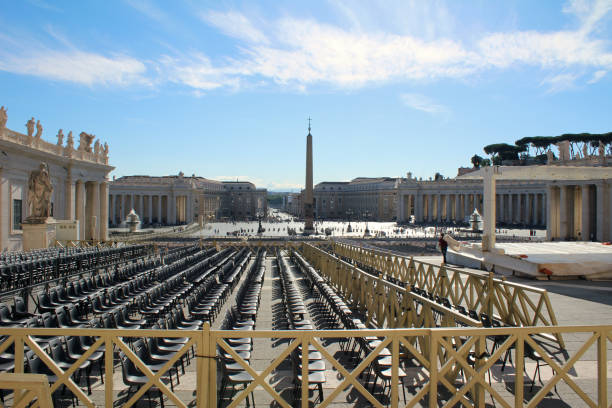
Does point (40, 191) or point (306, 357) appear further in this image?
point (40, 191)

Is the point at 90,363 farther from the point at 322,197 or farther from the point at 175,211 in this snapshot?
the point at 322,197

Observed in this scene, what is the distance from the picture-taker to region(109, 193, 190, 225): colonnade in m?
111

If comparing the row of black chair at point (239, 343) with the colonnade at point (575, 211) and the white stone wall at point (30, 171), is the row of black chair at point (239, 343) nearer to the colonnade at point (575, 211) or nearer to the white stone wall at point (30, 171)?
the white stone wall at point (30, 171)

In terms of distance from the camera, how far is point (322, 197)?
627 ft

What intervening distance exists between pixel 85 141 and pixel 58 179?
795 cm

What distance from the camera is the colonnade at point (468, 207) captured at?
90500mm

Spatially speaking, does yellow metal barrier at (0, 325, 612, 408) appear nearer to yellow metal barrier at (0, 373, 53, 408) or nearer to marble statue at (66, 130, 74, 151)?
yellow metal barrier at (0, 373, 53, 408)

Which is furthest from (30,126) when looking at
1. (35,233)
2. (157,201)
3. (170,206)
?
(157,201)

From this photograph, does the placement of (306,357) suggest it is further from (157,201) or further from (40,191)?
(157,201)

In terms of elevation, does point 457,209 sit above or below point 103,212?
above

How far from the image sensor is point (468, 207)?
11381cm

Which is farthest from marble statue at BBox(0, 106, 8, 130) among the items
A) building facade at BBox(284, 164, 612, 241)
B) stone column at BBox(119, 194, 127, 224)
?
stone column at BBox(119, 194, 127, 224)

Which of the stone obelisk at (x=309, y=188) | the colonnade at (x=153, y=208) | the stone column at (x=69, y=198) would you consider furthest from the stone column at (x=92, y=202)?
the colonnade at (x=153, y=208)

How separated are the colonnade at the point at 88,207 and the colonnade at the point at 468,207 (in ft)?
251
